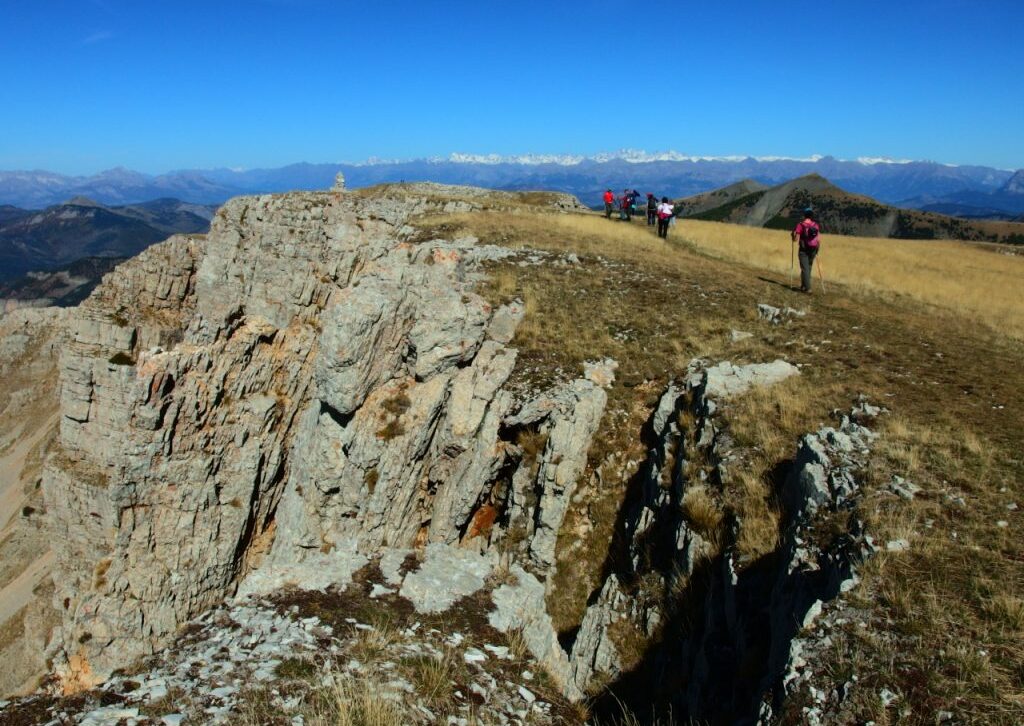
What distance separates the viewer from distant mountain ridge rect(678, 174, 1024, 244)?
477 ft

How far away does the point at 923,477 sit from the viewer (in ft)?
31.0

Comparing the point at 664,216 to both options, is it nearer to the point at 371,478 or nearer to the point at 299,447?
the point at 299,447

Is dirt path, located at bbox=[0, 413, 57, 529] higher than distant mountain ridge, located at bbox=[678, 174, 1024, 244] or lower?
lower

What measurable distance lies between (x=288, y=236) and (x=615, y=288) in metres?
27.3

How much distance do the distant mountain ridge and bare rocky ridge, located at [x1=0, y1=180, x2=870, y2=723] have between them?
143601 mm

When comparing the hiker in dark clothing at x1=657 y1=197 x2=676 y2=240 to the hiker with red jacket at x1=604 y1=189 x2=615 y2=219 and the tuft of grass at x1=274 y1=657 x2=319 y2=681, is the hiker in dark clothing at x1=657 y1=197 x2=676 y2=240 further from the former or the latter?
the tuft of grass at x1=274 y1=657 x2=319 y2=681

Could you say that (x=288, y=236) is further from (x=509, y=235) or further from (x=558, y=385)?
(x=558, y=385)

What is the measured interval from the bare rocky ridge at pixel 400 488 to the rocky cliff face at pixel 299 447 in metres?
0.08

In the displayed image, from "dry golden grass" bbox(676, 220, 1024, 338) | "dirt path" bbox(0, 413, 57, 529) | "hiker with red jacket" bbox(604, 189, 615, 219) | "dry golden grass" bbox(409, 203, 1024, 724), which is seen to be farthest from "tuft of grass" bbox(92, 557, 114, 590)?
"hiker with red jacket" bbox(604, 189, 615, 219)

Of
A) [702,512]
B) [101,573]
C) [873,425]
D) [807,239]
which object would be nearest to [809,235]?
[807,239]

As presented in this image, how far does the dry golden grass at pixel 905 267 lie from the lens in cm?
2766

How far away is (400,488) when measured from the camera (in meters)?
17.2

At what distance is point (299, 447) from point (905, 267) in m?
40.1

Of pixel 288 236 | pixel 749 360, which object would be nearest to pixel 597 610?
pixel 749 360
